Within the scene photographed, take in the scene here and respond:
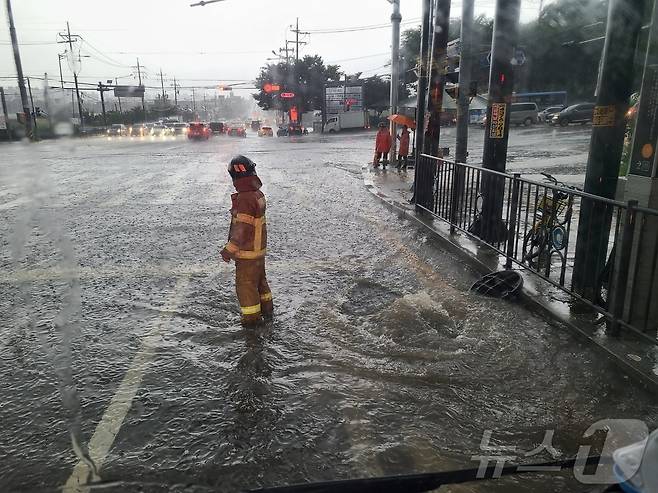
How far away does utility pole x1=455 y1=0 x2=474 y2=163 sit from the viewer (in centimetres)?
1049

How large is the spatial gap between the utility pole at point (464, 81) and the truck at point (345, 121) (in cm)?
4482

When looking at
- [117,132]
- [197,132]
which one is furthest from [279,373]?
[117,132]

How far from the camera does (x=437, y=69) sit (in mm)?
9680

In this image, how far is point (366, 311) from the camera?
15.9ft

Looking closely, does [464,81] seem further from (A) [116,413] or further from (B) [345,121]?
(B) [345,121]

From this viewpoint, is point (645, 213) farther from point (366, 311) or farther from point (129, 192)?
point (129, 192)

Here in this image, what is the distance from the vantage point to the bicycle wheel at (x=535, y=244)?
5.27 meters

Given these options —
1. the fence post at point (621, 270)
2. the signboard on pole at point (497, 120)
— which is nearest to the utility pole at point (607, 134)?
the fence post at point (621, 270)

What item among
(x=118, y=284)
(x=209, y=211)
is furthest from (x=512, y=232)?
(x=209, y=211)

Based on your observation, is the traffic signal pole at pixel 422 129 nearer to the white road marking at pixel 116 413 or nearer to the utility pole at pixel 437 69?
the utility pole at pixel 437 69

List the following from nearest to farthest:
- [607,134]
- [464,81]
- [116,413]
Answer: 1. [116,413]
2. [607,134]
3. [464,81]

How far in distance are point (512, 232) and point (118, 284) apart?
451 centimetres

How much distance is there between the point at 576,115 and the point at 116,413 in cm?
4348

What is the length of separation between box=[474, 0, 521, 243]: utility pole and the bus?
48.4m
